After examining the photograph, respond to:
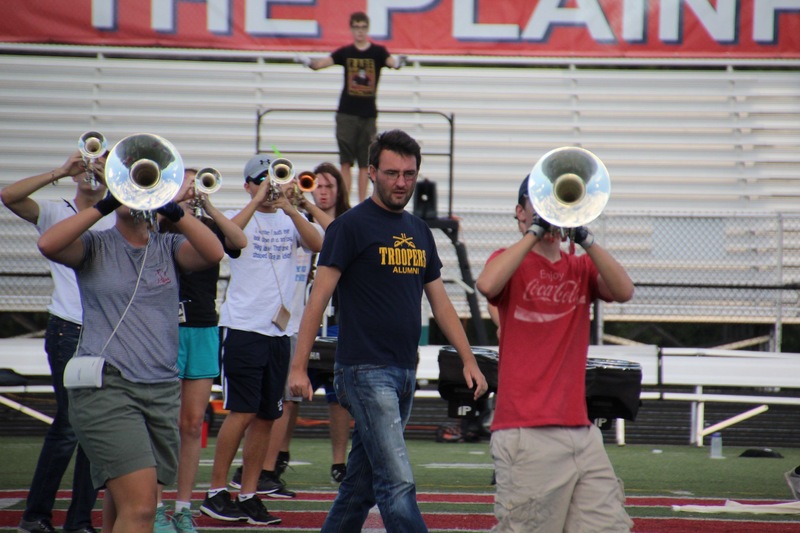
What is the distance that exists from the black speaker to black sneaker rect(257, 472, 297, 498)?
179 inches

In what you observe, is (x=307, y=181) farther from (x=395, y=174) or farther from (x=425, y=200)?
(x=425, y=200)

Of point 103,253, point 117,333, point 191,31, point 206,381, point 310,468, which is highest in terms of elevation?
point 191,31

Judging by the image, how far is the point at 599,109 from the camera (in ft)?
52.8

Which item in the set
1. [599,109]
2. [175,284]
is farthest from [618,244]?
[175,284]

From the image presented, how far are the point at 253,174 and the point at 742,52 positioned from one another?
11563 millimetres

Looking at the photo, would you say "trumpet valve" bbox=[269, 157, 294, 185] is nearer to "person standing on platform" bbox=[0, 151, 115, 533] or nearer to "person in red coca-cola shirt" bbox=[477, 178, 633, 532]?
"person standing on platform" bbox=[0, 151, 115, 533]

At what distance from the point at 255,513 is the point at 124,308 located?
211cm

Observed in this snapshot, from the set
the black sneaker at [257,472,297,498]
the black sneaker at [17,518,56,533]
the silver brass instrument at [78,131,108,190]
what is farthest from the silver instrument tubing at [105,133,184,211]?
the black sneaker at [257,472,297,498]

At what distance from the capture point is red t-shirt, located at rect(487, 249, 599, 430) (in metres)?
3.88

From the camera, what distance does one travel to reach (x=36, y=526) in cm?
546

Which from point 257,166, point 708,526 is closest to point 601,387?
point 708,526

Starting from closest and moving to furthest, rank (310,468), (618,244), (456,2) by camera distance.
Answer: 1. (310,468)
2. (618,244)
3. (456,2)

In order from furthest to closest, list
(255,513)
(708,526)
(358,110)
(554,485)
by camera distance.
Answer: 1. (358,110)
2. (708,526)
3. (255,513)
4. (554,485)

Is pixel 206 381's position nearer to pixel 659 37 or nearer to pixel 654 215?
pixel 654 215
